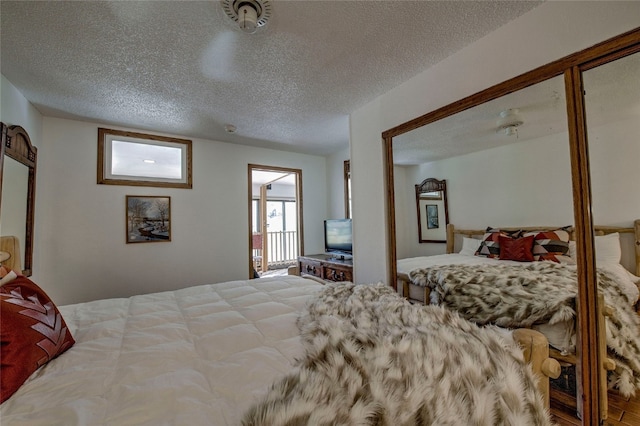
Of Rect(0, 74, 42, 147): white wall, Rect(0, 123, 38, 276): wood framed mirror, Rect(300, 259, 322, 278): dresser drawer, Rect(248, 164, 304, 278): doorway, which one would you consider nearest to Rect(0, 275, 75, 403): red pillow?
Rect(0, 123, 38, 276): wood framed mirror

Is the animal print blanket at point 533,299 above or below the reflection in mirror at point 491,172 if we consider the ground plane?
below

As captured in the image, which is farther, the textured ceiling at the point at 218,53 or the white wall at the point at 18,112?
the white wall at the point at 18,112

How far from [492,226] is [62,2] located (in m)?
2.83

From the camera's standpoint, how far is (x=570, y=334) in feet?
4.36

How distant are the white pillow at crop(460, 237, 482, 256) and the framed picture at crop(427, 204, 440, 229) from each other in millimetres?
253

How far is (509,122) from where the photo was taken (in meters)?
1.67

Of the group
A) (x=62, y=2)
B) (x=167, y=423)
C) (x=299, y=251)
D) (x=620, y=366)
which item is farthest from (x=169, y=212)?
(x=620, y=366)

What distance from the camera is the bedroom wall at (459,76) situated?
4.18 ft

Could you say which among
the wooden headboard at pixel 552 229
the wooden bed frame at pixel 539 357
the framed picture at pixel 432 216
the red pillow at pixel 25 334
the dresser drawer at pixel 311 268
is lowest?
the dresser drawer at pixel 311 268

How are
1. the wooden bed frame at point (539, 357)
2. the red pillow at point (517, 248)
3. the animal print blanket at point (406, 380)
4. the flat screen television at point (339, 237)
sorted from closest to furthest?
1. the animal print blanket at point (406, 380)
2. the wooden bed frame at point (539, 357)
3. the red pillow at point (517, 248)
4. the flat screen television at point (339, 237)

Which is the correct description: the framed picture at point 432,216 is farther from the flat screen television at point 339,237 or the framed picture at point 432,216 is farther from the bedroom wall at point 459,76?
the flat screen television at point 339,237

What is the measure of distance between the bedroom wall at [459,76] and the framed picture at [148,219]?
2.37 metres

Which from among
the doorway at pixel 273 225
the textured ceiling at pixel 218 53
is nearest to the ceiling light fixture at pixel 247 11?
the textured ceiling at pixel 218 53

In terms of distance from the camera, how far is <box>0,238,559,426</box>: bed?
66cm
